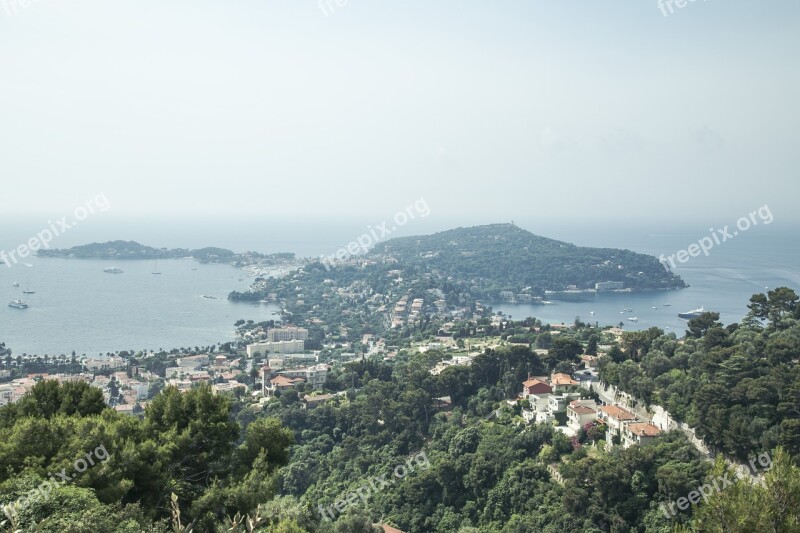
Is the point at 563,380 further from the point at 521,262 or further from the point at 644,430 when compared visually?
the point at 521,262

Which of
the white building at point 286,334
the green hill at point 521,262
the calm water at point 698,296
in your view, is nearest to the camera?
the white building at point 286,334

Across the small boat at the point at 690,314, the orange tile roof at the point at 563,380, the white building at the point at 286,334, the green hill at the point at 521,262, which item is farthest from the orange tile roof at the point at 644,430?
the green hill at the point at 521,262

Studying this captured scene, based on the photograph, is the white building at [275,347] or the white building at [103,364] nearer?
the white building at [103,364]

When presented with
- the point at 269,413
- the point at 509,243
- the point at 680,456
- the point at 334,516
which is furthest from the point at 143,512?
the point at 509,243

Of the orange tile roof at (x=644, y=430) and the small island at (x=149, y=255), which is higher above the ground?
the small island at (x=149, y=255)

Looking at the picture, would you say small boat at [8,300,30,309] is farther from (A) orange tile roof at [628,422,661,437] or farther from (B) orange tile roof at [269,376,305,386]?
(A) orange tile roof at [628,422,661,437]

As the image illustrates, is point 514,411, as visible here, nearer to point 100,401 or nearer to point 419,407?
point 419,407

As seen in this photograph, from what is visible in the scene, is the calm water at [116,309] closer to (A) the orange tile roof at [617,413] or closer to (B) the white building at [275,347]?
(B) the white building at [275,347]

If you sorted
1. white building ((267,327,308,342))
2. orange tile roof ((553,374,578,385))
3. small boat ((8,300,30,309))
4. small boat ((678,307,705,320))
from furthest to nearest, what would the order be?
1. small boat ((8,300,30,309))
2. white building ((267,327,308,342))
3. small boat ((678,307,705,320))
4. orange tile roof ((553,374,578,385))

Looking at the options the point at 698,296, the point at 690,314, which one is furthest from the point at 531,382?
the point at 698,296

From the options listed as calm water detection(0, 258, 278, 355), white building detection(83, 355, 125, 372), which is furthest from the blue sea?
white building detection(83, 355, 125, 372)
